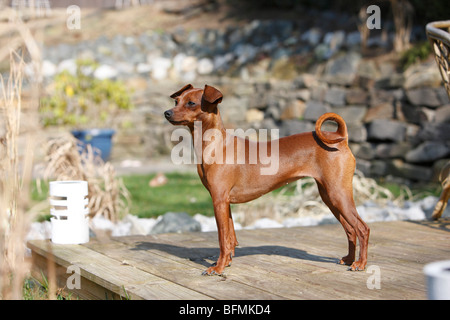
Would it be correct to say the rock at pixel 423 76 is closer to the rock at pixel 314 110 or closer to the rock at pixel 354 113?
the rock at pixel 354 113

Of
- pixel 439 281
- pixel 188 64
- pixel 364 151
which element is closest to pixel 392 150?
pixel 364 151

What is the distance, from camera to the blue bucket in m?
9.18

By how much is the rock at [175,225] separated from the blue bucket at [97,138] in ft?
16.2

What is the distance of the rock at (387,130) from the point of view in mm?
7781

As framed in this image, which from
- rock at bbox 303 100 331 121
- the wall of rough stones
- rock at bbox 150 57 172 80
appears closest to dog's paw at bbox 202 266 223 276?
the wall of rough stones

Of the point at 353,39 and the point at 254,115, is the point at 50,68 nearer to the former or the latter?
the point at 254,115

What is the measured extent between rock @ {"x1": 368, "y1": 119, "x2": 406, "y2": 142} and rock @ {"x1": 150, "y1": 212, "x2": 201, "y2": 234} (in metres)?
4.29

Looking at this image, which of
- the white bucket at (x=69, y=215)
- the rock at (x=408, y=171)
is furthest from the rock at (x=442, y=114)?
the white bucket at (x=69, y=215)

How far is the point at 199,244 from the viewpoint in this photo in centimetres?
358

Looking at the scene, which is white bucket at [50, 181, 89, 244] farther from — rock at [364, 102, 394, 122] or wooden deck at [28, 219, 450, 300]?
rock at [364, 102, 394, 122]

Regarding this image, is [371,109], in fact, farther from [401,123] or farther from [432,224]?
[432,224]

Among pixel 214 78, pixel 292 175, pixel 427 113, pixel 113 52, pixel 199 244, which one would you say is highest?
pixel 113 52
